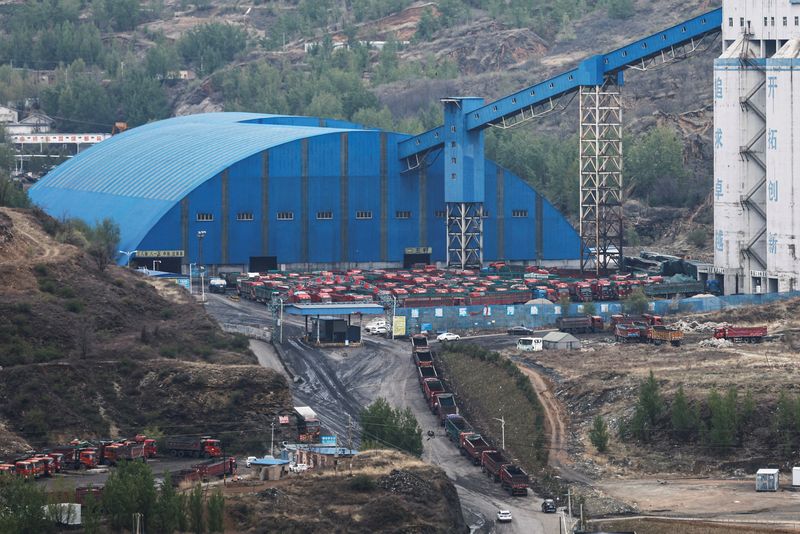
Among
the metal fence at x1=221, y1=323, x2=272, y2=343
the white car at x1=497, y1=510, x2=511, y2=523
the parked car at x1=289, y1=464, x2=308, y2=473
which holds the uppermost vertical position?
the metal fence at x1=221, y1=323, x2=272, y2=343

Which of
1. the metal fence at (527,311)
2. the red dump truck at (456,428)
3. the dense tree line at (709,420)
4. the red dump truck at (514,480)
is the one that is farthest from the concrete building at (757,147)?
the red dump truck at (514,480)

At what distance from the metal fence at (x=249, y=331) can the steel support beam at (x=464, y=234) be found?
26.1 m

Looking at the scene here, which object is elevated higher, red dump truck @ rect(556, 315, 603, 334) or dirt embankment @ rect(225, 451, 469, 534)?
red dump truck @ rect(556, 315, 603, 334)

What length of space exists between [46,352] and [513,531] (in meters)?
25.3

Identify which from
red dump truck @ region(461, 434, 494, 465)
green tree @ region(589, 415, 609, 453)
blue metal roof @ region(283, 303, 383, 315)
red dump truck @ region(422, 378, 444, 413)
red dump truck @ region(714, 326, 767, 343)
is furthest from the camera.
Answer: blue metal roof @ region(283, 303, 383, 315)

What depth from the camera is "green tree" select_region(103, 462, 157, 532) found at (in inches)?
2584

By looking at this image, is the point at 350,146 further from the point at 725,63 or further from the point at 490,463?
the point at 490,463

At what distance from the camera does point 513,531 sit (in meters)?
73.2

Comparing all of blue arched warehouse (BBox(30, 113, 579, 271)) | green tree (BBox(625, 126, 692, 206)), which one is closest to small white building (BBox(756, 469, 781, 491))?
blue arched warehouse (BBox(30, 113, 579, 271))

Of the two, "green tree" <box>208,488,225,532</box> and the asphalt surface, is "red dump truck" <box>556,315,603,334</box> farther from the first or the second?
"green tree" <box>208,488,225,532</box>

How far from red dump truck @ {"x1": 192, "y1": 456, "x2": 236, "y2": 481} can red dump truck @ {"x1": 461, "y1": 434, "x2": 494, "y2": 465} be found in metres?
12.5

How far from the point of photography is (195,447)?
79.7 metres

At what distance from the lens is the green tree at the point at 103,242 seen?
4243 inches

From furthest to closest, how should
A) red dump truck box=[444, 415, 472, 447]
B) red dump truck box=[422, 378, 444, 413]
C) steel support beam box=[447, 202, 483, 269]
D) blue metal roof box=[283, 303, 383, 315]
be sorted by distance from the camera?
steel support beam box=[447, 202, 483, 269]
blue metal roof box=[283, 303, 383, 315]
red dump truck box=[422, 378, 444, 413]
red dump truck box=[444, 415, 472, 447]
